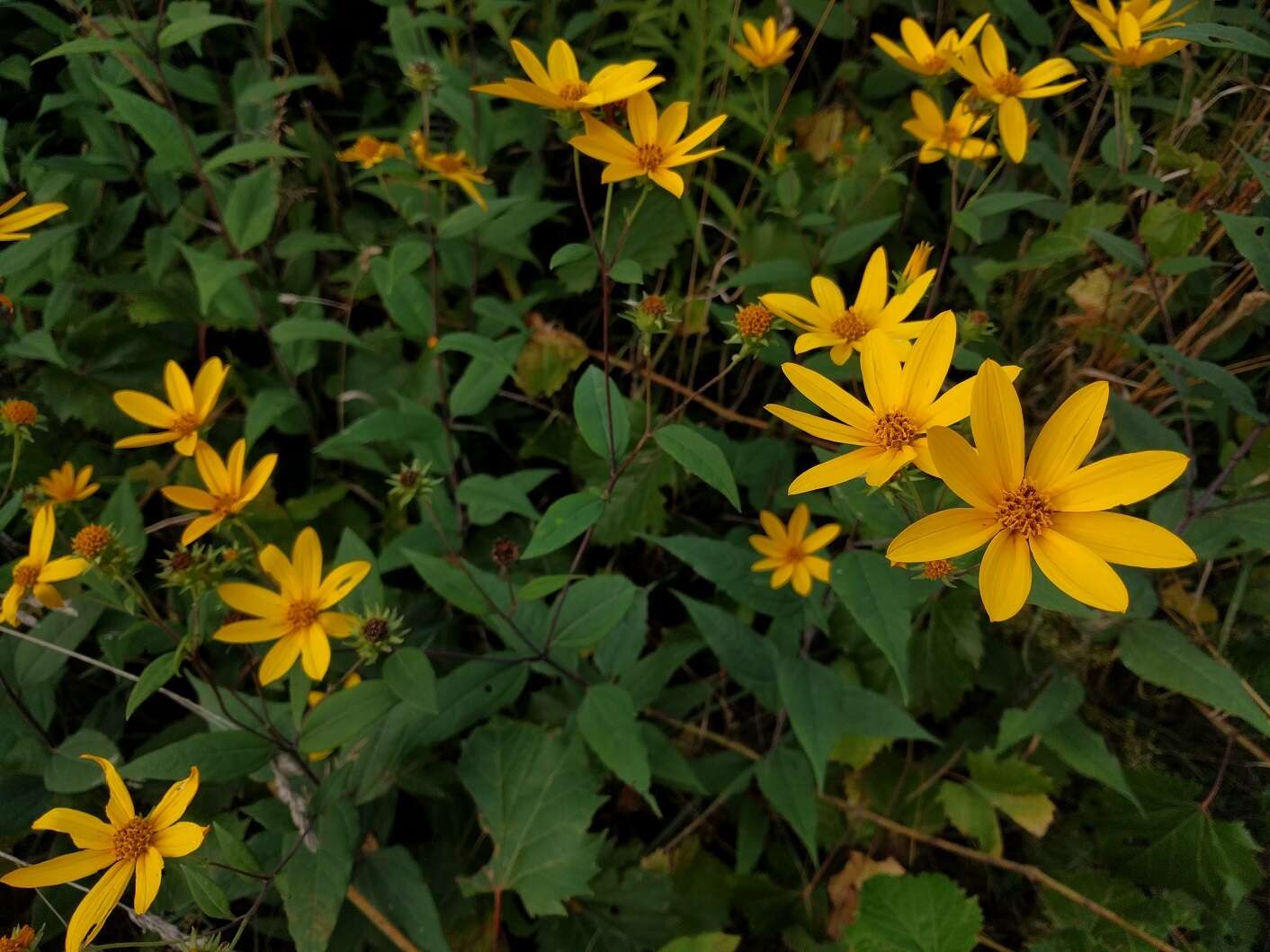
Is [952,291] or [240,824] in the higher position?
[952,291]

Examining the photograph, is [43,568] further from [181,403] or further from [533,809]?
[533,809]

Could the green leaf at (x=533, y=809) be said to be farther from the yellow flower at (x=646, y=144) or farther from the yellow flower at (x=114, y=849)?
the yellow flower at (x=646, y=144)

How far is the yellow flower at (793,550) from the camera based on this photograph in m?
1.67

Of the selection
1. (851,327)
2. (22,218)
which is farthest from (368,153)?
(851,327)

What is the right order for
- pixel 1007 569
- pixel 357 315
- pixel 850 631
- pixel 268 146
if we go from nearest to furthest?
1. pixel 1007 569
2. pixel 268 146
3. pixel 850 631
4. pixel 357 315

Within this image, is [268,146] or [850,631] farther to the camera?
[850,631]

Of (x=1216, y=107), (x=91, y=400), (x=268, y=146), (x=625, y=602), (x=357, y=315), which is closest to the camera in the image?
(x=625, y=602)

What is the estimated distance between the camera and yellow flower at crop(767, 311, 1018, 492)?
112cm

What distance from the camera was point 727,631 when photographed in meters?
1.71

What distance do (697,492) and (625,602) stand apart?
767 millimetres

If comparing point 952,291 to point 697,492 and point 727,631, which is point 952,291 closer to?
point 697,492

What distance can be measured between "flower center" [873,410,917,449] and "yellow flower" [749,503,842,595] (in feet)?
1.59

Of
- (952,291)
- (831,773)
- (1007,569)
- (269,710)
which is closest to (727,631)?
(831,773)

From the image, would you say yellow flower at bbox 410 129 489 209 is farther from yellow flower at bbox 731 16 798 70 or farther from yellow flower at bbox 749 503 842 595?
yellow flower at bbox 749 503 842 595
